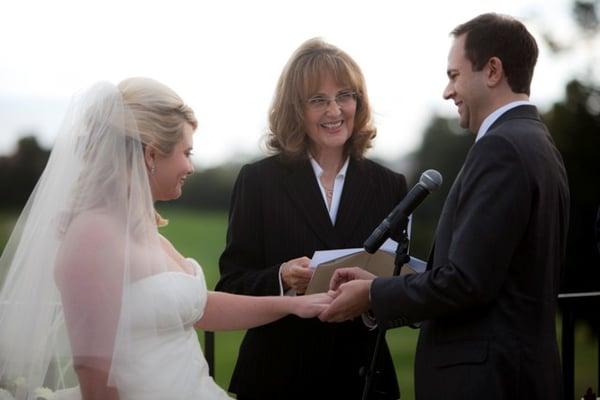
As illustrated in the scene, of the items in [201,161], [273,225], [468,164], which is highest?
[468,164]

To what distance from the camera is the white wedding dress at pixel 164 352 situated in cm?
271

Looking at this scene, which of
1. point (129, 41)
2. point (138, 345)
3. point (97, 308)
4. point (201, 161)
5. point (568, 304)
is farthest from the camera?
point (201, 161)

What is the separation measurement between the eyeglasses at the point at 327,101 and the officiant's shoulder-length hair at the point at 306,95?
24 millimetres

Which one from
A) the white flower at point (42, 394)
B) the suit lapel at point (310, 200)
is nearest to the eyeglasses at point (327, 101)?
the suit lapel at point (310, 200)

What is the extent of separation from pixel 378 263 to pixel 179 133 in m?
0.93

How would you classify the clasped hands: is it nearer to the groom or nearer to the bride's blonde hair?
→ the groom

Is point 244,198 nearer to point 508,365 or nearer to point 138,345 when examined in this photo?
point 138,345

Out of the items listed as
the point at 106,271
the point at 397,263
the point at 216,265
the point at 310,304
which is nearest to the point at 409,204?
the point at 397,263

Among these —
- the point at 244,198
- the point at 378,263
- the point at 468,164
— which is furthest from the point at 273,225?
the point at 468,164

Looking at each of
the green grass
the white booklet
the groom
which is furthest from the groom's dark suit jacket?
the green grass

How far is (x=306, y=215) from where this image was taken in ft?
11.8

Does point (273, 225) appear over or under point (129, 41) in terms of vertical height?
under

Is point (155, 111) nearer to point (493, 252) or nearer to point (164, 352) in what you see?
point (164, 352)

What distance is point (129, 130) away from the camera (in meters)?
2.80
